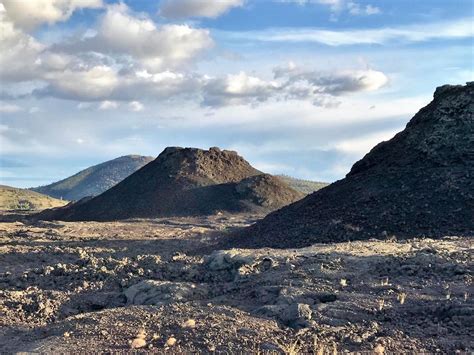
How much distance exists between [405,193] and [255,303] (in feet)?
48.1

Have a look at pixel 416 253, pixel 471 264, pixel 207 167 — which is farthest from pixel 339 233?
pixel 207 167

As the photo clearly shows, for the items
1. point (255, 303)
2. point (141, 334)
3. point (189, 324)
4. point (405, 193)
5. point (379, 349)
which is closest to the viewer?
point (379, 349)

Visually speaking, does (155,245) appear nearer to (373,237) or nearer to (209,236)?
(209,236)

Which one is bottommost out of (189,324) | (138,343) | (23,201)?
(138,343)

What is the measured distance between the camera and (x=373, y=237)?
19609 mm

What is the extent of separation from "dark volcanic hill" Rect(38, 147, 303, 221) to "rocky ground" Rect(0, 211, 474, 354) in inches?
1614

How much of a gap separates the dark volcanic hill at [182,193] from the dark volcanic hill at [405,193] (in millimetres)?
30091

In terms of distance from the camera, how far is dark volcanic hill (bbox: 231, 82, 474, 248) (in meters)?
20.4

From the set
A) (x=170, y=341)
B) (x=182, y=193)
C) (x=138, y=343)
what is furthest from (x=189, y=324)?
(x=182, y=193)

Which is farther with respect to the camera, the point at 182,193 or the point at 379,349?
the point at 182,193

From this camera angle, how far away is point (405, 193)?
2250 cm

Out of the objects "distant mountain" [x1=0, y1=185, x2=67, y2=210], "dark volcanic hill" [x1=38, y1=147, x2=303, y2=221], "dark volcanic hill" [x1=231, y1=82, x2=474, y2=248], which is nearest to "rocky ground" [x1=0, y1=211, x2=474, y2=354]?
"dark volcanic hill" [x1=231, y1=82, x2=474, y2=248]

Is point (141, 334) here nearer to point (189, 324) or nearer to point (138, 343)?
point (138, 343)

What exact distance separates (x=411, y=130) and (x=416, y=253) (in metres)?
15.7
